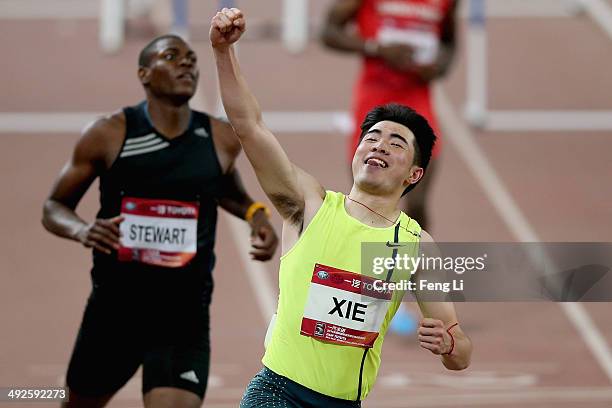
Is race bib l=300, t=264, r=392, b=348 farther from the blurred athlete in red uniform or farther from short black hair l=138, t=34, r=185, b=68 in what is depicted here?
the blurred athlete in red uniform

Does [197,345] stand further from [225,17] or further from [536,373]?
[536,373]

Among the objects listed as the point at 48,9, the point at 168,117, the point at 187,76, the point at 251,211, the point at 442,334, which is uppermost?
the point at 48,9

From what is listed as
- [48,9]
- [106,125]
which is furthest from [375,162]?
[48,9]

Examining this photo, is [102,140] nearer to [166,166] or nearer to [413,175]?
[166,166]

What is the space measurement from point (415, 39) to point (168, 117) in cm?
350

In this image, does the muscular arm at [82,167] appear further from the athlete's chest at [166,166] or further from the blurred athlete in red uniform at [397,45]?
the blurred athlete in red uniform at [397,45]

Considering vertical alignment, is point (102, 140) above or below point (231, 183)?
above

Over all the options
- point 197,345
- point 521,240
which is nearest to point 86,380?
point 197,345

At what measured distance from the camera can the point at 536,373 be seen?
8.89 m

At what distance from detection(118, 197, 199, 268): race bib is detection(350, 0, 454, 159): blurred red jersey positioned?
310 cm

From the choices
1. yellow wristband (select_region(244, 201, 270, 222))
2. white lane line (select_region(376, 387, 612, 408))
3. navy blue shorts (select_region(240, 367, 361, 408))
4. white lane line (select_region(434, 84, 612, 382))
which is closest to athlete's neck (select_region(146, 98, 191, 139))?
yellow wristband (select_region(244, 201, 270, 222))

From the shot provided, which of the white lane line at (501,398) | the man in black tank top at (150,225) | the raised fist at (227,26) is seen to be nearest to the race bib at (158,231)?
the man in black tank top at (150,225)

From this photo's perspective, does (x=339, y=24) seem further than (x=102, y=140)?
Yes

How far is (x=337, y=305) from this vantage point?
5.18m
